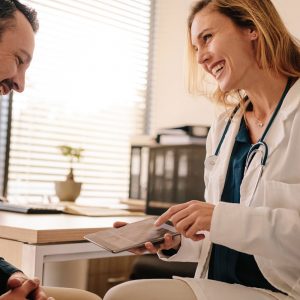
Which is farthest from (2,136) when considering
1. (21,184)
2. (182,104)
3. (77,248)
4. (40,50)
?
(77,248)

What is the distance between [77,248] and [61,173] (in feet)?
4.79

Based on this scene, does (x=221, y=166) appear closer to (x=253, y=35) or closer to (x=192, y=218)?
(x=192, y=218)

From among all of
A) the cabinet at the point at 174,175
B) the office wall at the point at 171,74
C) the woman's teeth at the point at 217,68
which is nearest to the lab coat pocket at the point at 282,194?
the woman's teeth at the point at 217,68

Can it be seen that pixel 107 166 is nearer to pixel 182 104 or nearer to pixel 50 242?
pixel 182 104

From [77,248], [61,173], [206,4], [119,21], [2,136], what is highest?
[119,21]

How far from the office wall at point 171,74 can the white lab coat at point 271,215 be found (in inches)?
58.7

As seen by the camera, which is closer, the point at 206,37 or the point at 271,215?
the point at 271,215

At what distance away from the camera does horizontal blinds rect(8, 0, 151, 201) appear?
2670mm

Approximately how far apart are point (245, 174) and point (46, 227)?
1.84ft

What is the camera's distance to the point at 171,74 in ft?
9.95

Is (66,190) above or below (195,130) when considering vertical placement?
below

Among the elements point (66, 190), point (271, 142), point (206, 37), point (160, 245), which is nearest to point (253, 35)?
point (206, 37)

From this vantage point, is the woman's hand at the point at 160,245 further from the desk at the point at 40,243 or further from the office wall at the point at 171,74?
the office wall at the point at 171,74

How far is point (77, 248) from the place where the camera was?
136cm
